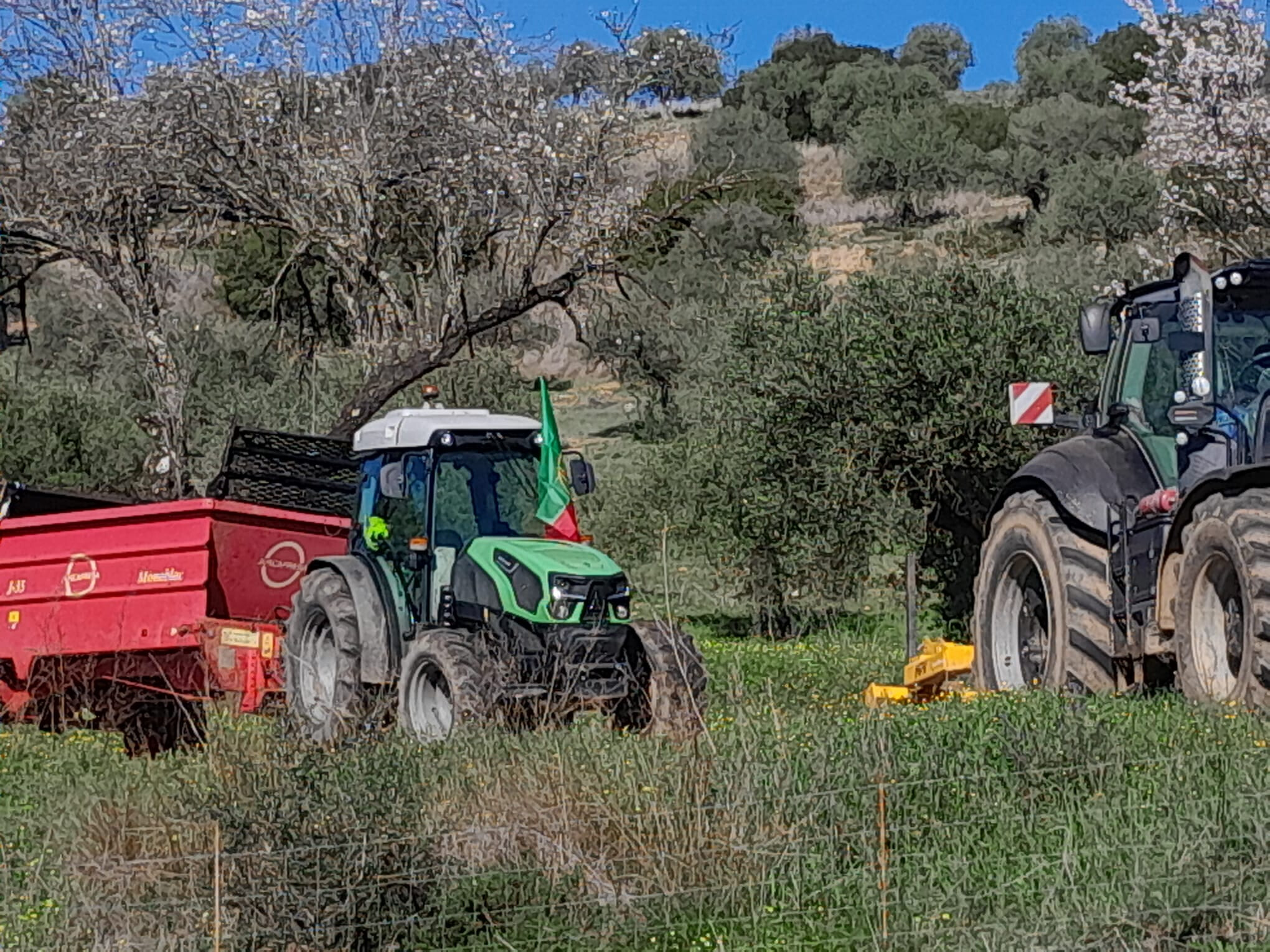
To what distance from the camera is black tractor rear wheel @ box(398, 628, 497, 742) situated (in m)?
10.0

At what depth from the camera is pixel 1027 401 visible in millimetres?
12586

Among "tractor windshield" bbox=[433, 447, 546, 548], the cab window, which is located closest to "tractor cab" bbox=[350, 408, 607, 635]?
"tractor windshield" bbox=[433, 447, 546, 548]

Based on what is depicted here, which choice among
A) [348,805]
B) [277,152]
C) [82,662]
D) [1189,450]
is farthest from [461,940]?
[277,152]

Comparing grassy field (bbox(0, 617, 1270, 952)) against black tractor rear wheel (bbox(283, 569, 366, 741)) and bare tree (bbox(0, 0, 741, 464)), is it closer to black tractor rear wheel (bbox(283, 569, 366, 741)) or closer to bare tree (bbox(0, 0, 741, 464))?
black tractor rear wheel (bbox(283, 569, 366, 741))

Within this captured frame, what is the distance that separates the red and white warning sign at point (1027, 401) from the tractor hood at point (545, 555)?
10.2 feet

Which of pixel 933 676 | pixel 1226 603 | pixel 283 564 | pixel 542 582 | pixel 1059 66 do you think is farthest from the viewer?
pixel 1059 66

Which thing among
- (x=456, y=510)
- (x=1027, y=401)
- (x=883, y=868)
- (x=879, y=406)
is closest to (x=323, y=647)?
(x=456, y=510)

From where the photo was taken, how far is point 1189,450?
10.2 metres

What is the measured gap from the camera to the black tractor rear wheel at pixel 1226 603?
8.41 m

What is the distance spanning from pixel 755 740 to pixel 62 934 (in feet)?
9.32

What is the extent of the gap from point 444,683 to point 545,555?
0.96m

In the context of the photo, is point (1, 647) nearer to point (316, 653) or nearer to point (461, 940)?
point (316, 653)

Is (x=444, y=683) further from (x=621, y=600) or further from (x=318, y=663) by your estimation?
(x=318, y=663)

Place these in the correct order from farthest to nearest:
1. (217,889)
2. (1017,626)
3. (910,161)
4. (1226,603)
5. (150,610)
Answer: (910,161), (150,610), (1017,626), (1226,603), (217,889)
